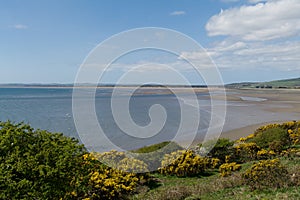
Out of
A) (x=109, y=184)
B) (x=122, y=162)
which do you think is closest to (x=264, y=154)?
(x=122, y=162)

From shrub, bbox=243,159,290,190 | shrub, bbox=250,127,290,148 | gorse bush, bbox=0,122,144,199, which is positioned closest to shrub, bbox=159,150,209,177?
shrub, bbox=243,159,290,190

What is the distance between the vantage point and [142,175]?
13.1m

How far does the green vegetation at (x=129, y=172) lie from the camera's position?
704cm

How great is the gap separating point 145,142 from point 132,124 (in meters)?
13.9

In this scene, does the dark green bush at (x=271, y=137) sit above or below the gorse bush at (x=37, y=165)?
below

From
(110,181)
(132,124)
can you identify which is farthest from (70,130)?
(110,181)

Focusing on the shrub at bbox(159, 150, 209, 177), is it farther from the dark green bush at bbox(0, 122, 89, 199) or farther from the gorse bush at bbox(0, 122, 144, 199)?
the dark green bush at bbox(0, 122, 89, 199)

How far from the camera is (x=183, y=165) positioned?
48.2 feet

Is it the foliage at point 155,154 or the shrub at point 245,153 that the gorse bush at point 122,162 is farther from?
the shrub at point 245,153

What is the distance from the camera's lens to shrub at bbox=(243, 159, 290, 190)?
385 inches

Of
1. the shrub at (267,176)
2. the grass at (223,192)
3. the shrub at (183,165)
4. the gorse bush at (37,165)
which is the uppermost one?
the gorse bush at (37,165)

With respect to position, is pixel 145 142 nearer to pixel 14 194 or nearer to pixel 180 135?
pixel 180 135

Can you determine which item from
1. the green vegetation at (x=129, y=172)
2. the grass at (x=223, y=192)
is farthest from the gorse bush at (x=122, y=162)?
the grass at (x=223, y=192)

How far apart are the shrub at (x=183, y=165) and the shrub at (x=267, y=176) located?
4548 millimetres
